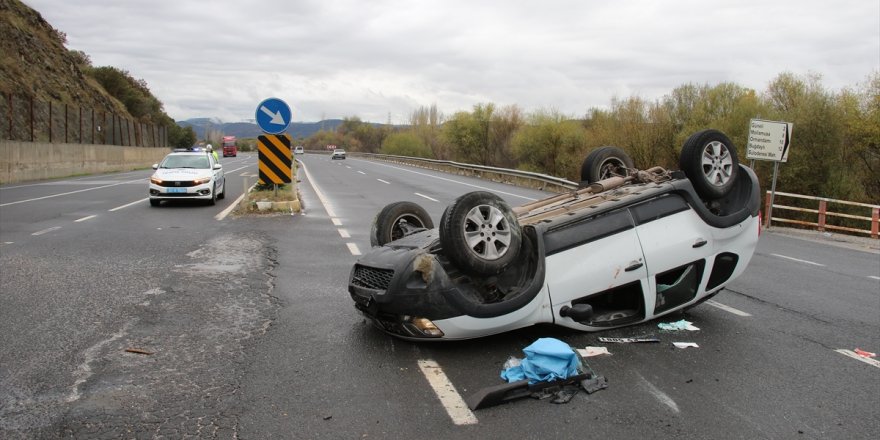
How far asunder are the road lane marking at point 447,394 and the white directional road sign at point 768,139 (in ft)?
49.2

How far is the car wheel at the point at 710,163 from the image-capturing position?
221 inches

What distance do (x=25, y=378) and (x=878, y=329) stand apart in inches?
279

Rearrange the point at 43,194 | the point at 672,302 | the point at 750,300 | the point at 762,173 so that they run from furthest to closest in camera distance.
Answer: the point at 762,173 < the point at 43,194 < the point at 750,300 < the point at 672,302

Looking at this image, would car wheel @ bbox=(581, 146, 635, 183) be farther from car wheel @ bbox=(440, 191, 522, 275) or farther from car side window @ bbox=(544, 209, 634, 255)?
car wheel @ bbox=(440, 191, 522, 275)

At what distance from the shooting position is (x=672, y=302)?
5492 millimetres

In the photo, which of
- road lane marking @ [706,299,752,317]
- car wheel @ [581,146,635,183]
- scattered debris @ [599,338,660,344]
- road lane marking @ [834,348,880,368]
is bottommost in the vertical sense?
road lane marking @ [834,348,880,368]

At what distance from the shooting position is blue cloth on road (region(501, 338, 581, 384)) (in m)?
4.14

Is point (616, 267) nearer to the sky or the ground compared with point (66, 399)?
nearer to the sky

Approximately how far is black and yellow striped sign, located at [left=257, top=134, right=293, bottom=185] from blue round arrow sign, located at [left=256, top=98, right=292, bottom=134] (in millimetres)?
505

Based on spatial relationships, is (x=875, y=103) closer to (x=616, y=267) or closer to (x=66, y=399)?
(x=616, y=267)

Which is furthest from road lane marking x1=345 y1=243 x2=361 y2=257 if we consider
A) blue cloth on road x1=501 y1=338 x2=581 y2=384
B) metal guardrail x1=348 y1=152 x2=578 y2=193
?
metal guardrail x1=348 y1=152 x2=578 y2=193

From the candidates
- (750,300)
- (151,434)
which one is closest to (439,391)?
(151,434)

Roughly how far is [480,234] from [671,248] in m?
1.72

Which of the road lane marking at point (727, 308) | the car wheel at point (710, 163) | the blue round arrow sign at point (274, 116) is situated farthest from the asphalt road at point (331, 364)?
the blue round arrow sign at point (274, 116)
